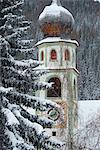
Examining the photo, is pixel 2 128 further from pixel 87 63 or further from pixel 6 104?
pixel 87 63

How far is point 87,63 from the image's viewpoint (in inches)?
2148

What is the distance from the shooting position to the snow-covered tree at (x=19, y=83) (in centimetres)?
1001

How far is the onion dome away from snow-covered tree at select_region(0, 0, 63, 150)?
18087 millimetres

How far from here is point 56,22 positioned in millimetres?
29047

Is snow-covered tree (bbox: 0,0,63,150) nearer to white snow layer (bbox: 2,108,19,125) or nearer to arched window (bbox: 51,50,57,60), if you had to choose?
white snow layer (bbox: 2,108,19,125)

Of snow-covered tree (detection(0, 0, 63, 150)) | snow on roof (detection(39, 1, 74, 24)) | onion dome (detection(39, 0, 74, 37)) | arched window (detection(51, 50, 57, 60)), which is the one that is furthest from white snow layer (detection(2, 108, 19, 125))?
snow on roof (detection(39, 1, 74, 24))

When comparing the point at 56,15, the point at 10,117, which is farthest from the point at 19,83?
the point at 56,15

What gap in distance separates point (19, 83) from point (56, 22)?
1886cm

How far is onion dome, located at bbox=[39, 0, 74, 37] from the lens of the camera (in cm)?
2880

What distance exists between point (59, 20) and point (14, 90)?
760 inches

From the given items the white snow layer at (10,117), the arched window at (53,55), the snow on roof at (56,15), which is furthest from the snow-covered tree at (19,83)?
the snow on roof at (56,15)

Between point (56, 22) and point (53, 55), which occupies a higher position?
point (56, 22)

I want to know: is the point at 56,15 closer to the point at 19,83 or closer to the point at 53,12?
the point at 53,12

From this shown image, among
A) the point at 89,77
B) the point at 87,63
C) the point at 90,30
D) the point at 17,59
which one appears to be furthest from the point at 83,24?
the point at 17,59
